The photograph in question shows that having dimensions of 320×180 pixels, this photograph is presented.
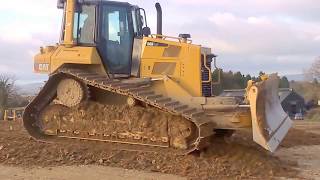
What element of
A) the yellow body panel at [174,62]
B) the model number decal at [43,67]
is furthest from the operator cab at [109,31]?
the model number decal at [43,67]

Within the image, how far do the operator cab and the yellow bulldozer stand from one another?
22 mm

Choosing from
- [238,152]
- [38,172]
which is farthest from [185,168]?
[38,172]

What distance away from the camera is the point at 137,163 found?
32.0 ft

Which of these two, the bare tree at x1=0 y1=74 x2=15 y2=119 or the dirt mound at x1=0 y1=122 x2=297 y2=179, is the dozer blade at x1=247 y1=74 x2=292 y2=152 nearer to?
the dirt mound at x1=0 y1=122 x2=297 y2=179

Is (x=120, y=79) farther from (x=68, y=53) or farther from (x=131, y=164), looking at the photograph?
(x=131, y=164)

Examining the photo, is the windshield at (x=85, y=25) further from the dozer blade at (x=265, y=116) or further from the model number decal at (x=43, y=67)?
the dozer blade at (x=265, y=116)

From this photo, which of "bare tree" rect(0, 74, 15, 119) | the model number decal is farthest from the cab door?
"bare tree" rect(0, 74, 15, 119)

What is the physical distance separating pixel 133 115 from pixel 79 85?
4.55 ft

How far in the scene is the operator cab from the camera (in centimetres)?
1165

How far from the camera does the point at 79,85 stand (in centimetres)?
1119

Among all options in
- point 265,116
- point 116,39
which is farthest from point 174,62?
point 265,116

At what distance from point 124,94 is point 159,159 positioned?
5.45 feet

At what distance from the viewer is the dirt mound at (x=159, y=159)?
937 cm

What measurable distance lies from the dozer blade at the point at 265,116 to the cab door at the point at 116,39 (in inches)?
119
